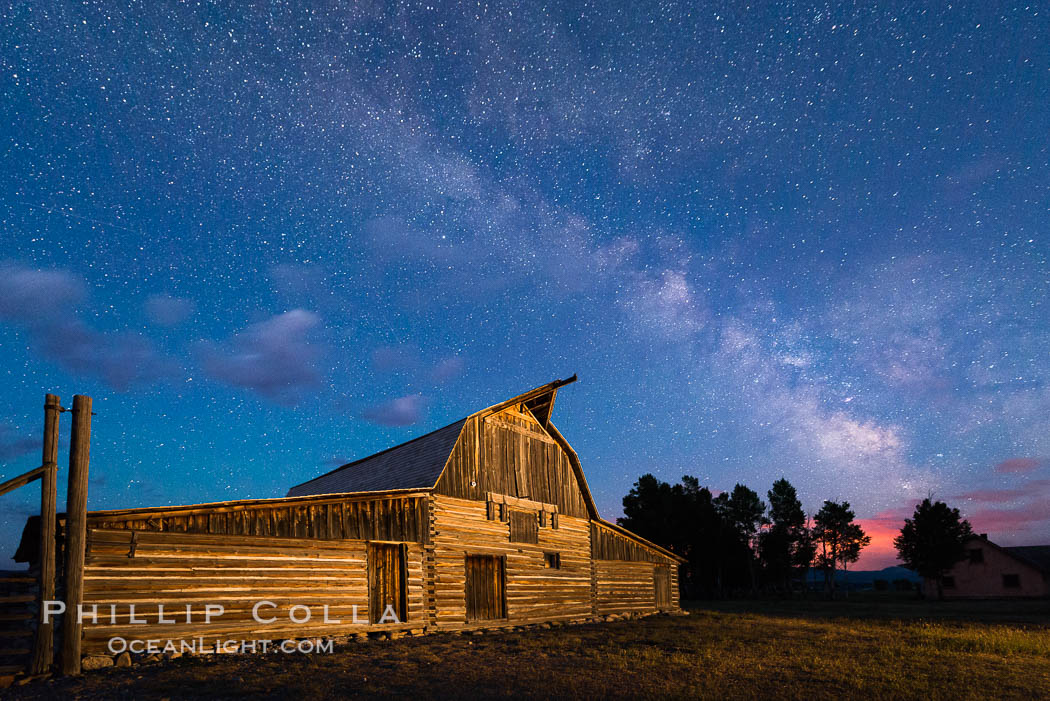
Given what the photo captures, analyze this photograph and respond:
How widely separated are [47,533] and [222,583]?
4.57 m

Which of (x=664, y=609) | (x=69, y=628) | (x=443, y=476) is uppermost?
(x=443, y=476)

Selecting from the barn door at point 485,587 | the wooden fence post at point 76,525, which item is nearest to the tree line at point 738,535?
the barn door at point 485,587

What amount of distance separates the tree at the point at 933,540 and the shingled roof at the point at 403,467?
51474 mm

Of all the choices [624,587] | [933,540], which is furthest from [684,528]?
[624,587]

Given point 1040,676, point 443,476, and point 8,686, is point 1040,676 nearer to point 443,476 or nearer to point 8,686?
point 443,476

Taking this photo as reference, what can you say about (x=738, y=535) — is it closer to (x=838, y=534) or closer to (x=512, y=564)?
(x=838, y=534)

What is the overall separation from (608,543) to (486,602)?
8519 mm

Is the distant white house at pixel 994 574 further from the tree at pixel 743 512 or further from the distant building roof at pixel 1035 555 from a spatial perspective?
the tree at pixel 743 512

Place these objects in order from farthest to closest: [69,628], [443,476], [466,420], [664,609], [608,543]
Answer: [664,609] < [608,543] < [466,420] < [443,476] < [69,628]

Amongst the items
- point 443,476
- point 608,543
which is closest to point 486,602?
point 443,476

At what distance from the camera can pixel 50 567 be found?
11.9m

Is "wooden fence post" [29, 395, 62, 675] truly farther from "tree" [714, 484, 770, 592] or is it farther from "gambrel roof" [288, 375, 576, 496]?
"tree" [714, 484, 770, 592]

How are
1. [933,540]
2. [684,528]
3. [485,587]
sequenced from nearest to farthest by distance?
[485,587], [933,540], [684,528]

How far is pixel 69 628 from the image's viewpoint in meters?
12.0
